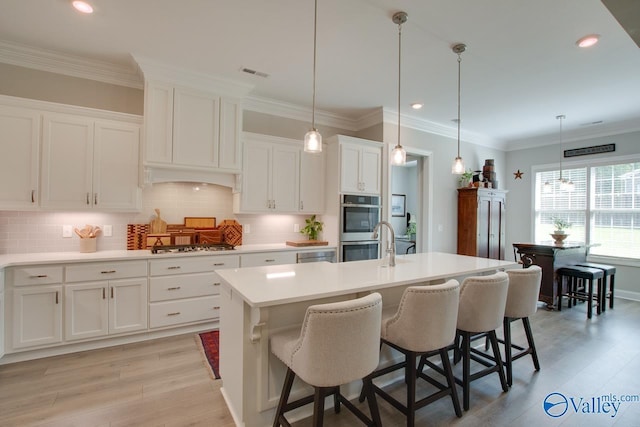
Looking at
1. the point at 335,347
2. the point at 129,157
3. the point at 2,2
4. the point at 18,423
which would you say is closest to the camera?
the point at 335,347

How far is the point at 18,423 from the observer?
6.40 feet

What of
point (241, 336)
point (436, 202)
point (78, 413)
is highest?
point (436, 202)

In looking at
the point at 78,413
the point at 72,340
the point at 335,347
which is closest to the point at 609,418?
the point at 335,347

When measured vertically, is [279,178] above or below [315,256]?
above

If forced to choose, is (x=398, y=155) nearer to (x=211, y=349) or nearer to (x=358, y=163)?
(x=358, y=163)

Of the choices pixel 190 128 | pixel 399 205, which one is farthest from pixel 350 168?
pixel 399 205

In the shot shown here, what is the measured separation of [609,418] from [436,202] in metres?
3.64

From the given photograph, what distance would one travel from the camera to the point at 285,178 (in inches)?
167

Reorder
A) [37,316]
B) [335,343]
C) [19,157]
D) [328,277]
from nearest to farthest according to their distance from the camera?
[335,343] < [328,277] < [37,316] < [19,157]

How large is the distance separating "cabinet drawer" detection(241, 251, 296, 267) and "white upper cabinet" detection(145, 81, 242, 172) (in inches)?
42.3

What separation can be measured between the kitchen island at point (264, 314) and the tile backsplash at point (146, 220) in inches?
78.7

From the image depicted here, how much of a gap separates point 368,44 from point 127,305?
3448 mm

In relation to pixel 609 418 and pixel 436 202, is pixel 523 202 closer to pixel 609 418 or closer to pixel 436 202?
pixel 436 202

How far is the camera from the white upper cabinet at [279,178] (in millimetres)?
3961
